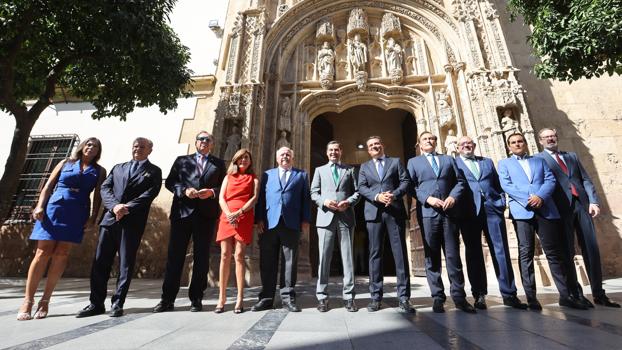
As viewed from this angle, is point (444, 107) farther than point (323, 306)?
Yes

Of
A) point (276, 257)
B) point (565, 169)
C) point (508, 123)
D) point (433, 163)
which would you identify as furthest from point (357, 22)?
point (276, 257)

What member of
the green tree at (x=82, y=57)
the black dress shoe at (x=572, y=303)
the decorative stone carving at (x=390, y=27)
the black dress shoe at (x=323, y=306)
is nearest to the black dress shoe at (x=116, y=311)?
the black dress shoe at (x=323, y=306)

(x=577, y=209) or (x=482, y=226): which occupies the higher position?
(x=577, y=209)

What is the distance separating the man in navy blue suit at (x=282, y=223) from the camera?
129 inches

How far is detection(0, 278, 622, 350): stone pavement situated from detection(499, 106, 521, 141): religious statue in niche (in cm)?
491

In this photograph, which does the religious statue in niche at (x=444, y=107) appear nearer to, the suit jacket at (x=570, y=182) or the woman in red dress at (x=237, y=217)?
the suit jacket at (x=570, y=182)

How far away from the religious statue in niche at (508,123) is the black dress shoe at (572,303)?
4.73 metres

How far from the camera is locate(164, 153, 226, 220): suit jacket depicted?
11.2ft

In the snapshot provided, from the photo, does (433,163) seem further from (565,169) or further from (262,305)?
(262,305)

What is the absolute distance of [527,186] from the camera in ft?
11.5

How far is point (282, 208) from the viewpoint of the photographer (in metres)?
3.40

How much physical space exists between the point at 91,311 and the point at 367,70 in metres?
8.66

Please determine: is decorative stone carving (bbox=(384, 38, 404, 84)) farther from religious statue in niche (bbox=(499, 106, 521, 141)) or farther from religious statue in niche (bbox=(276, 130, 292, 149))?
religious statue in niche (bbox=(276, 130, 292, 149))

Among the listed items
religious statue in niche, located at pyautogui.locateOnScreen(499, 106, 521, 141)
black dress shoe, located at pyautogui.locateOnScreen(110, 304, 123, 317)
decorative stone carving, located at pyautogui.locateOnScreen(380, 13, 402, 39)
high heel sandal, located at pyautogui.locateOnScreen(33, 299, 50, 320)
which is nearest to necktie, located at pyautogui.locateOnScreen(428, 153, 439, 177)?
black dress shoe, located at pyautogui.locateOnScreen(110, 304, 123, 317)
